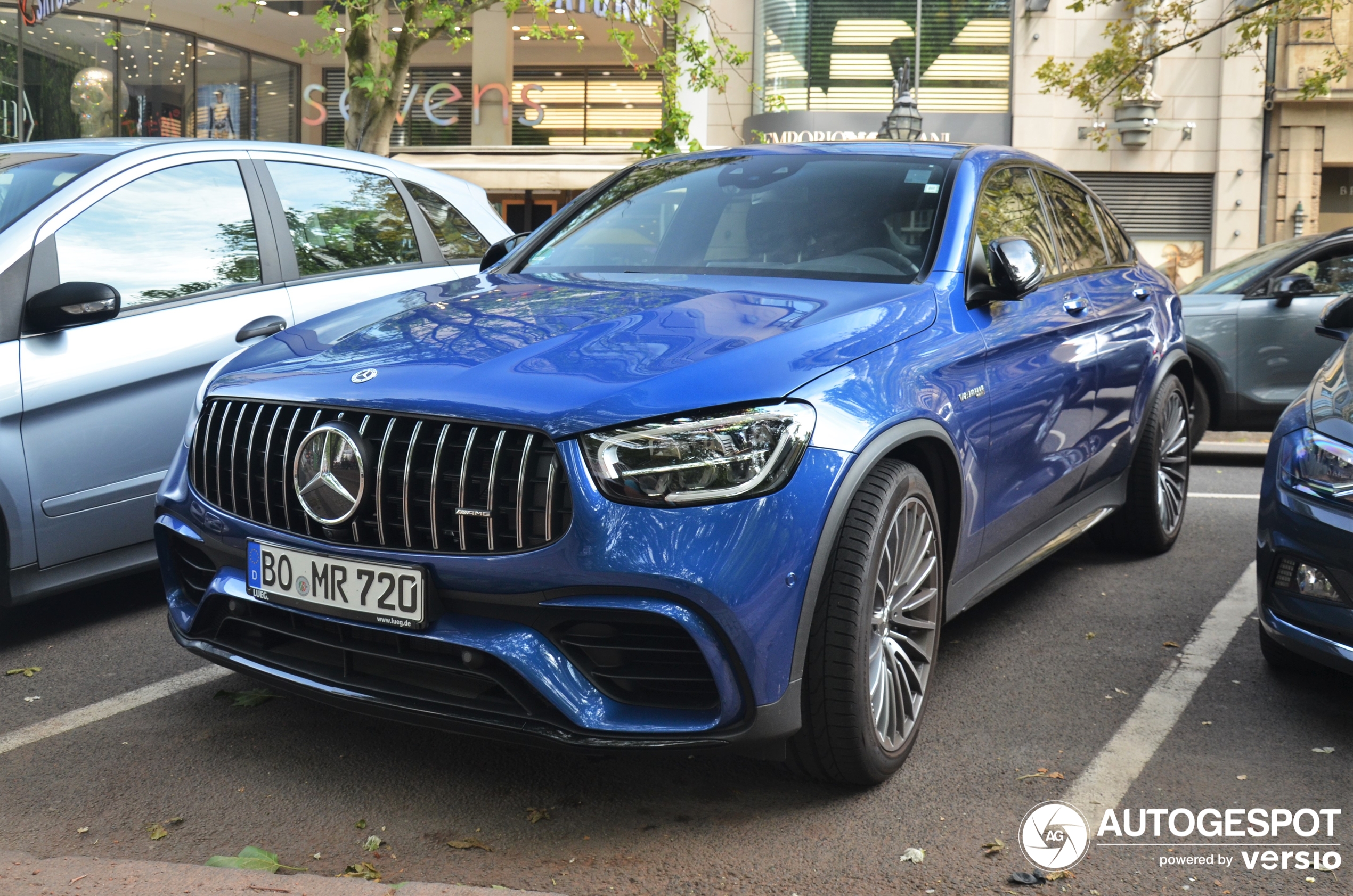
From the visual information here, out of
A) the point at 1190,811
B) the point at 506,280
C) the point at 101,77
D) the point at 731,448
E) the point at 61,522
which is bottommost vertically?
the point at 1190,811

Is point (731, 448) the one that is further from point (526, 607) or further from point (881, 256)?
point (881, 256)

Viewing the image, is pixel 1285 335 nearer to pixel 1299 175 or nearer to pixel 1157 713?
pixel 1157 713

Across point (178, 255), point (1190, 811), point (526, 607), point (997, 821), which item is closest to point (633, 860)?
point (526, 607)

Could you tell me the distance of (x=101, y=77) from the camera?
70.0 feet

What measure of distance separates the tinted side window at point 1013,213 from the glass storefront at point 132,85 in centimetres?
1791

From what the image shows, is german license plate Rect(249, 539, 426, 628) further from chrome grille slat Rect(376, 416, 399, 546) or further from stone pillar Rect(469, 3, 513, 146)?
stone pillar Rect(469, 3, 513, 146)

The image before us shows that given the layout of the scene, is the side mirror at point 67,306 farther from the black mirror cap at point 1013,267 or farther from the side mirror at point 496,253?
the black mirror cap at point 1013,267

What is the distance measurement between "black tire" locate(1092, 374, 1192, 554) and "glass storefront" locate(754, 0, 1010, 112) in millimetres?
16772

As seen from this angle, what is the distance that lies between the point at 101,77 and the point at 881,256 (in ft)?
68.4

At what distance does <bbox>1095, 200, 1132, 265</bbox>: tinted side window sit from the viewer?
5.61 metres

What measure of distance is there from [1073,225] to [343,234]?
303cm

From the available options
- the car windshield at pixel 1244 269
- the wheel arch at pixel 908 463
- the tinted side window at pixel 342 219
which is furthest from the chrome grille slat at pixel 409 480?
the car windshield at pixel 1244 269

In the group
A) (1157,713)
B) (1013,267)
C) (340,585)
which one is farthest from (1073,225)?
(340,585)

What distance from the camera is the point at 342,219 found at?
5.57m
